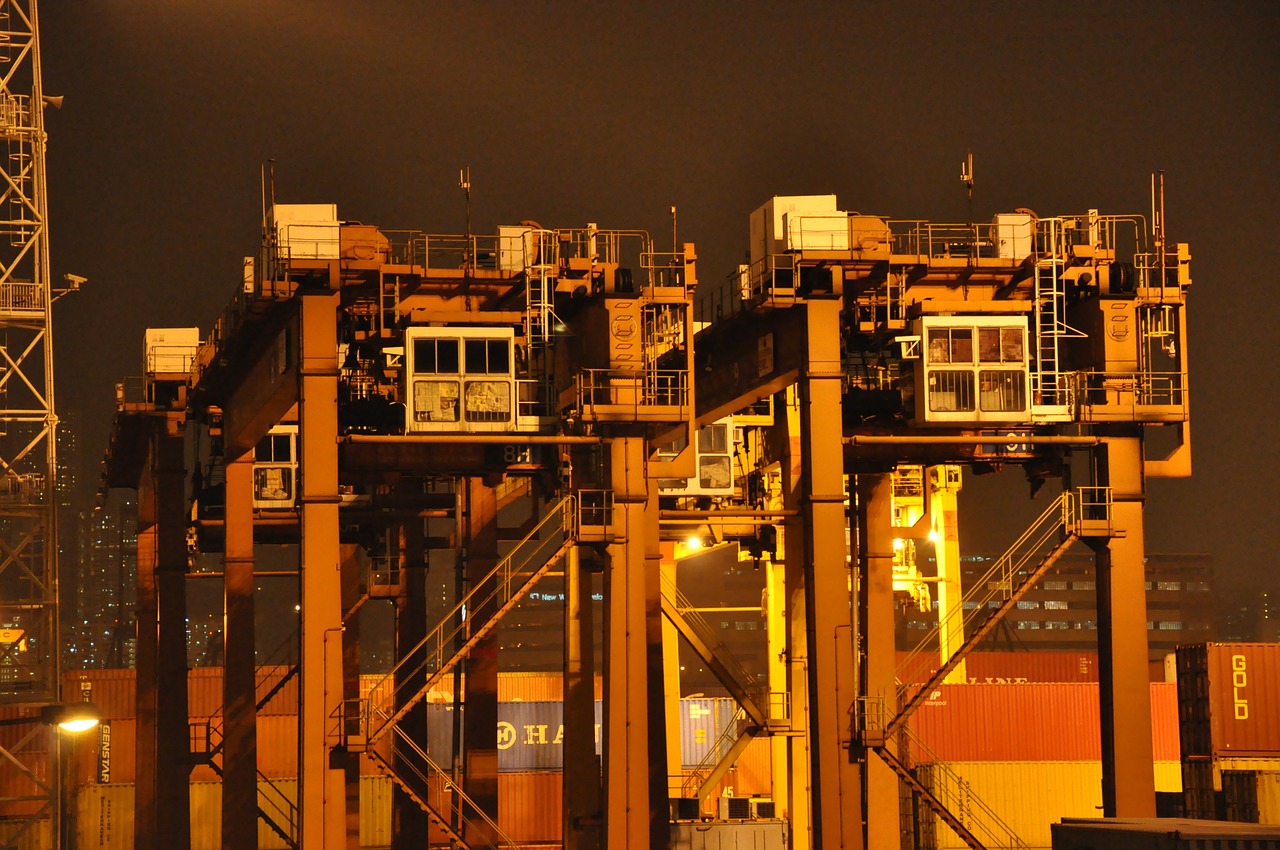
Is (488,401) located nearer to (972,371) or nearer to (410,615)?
(972,371)

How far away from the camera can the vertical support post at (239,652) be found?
4628cm

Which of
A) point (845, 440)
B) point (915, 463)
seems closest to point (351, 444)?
point (845, 440)

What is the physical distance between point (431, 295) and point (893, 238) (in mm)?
9504

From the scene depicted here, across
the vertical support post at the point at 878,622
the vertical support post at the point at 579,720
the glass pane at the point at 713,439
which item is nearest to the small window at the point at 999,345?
the vertical support post at the point at 878,622

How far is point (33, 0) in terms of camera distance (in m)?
61.5

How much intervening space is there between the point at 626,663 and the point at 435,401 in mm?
6494

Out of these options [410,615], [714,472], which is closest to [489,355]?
[714,472]

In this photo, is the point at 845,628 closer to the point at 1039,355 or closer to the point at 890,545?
the point at 1039,355

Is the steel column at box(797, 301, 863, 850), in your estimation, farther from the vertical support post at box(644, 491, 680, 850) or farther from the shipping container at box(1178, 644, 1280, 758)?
the shipping container at box(1178, 644, 1280, 758)

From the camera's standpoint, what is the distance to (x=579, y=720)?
41.2 metres

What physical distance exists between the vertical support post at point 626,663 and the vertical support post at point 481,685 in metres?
11.1

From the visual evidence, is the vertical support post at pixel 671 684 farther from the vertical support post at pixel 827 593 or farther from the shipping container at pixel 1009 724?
the vertical support post at pixel 827 593

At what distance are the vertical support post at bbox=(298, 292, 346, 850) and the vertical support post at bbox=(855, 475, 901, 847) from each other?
10.7 metres

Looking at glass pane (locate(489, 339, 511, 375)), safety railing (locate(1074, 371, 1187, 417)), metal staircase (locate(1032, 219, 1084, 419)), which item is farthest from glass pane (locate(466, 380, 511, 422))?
safety railing (locate(1074, 371, 1187, 417))
